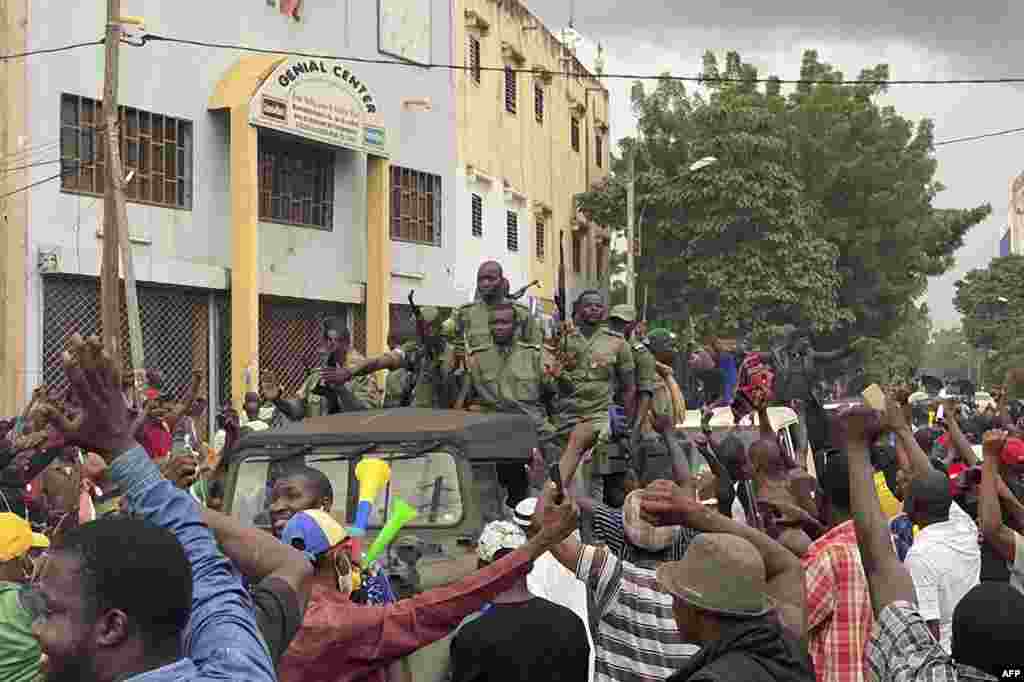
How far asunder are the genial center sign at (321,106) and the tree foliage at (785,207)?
38.2 ft

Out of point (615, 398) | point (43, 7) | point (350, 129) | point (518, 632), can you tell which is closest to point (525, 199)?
point (350, 129)

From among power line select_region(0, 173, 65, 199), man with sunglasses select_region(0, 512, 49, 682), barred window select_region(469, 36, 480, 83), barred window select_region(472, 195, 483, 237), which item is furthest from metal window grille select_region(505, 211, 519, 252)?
man with sunglasses select_region(0, 512, 49, 682)

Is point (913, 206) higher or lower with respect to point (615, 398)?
higher

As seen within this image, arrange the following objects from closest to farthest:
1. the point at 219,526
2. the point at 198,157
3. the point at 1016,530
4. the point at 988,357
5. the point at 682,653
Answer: the point at 219,526 → the point at 682,653 → the point at 1016,530 → the point at 198,157 → the point at 988,357

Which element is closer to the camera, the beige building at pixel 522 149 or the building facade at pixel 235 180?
the building facade at pixel 235 180

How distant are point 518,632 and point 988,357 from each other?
56.5m

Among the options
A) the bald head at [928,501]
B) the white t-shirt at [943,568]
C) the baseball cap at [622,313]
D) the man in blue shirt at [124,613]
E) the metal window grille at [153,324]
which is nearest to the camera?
the man in blue shirt at [124,613]

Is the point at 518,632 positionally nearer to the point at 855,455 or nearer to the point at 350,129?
the point at 855,455

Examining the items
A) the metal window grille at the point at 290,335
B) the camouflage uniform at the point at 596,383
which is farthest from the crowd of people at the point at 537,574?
the metal window grille at the point at 290,335

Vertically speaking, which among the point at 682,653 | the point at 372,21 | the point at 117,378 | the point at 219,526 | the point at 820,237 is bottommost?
the point at 682,653

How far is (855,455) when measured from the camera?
14.0ft

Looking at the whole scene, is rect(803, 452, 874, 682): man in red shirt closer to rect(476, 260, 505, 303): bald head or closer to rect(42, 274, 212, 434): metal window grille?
rect(476, 260, 505, 303): bald head

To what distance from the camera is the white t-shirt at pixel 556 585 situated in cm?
595

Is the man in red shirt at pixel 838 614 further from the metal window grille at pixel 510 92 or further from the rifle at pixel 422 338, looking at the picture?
the metal window grille at pixel 510 92
